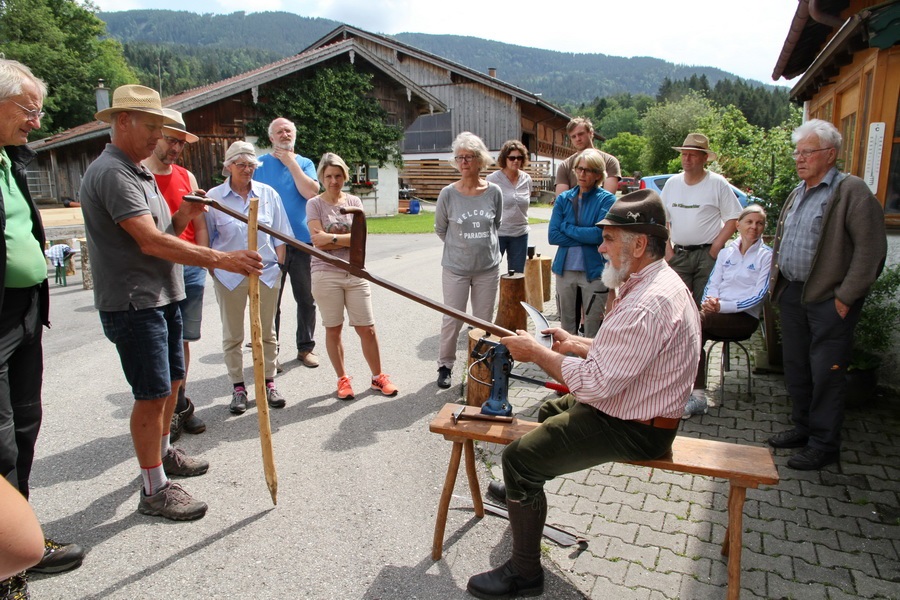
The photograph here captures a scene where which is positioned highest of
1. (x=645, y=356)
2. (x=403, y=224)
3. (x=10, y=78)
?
(x=10, y=78)

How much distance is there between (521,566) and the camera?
2.78 metres

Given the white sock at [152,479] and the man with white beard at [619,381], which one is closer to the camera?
the man with white beard at [619,381]

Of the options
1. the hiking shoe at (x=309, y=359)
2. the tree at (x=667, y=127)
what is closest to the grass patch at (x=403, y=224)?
the hiking shoe at (x=309, y=359)

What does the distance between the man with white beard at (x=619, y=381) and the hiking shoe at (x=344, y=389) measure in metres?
2.56

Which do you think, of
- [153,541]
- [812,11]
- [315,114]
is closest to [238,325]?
[153,541]

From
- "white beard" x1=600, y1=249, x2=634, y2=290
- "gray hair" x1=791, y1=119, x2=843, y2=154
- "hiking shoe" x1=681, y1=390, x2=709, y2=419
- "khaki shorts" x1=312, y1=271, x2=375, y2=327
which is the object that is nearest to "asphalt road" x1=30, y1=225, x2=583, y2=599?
"khaki shorts" x1=312, y1=271, x2=375, y2=327

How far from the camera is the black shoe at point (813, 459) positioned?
12.8 ft

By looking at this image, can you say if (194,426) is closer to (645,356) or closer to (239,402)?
(239,402)

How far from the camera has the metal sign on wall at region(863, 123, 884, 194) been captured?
16.6 feet

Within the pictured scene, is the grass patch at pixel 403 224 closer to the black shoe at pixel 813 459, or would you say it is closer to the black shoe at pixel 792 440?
the black shoe at pixel 792 440

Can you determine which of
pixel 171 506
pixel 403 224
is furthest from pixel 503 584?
pixel 403 224

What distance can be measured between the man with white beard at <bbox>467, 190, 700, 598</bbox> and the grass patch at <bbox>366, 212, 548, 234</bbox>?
1570 centimetres

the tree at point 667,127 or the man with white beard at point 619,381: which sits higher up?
the tree at point 667,127

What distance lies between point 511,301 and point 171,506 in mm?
3189
